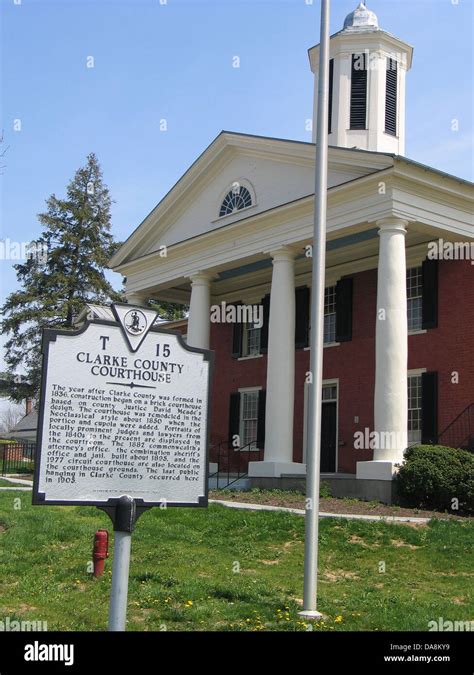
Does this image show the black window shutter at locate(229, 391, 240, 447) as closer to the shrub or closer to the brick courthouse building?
the brick courthouse building

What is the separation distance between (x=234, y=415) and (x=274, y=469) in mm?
7688

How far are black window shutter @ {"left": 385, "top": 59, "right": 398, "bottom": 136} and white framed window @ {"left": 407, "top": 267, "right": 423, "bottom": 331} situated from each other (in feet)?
18.0

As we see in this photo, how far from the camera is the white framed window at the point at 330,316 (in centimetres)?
2664

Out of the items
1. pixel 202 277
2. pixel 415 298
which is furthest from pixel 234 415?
pixel 415 298

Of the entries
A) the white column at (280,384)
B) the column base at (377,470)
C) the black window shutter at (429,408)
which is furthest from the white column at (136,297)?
the column base at (377,470)

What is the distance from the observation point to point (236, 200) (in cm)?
2600

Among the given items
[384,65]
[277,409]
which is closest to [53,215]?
[384,65]

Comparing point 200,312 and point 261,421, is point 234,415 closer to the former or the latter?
point 261,421

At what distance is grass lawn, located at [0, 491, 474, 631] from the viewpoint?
895 centimetres

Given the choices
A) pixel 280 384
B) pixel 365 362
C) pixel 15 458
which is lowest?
pixel 15 458

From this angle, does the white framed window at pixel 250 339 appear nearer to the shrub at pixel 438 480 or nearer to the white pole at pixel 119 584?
the shrub at pixel 438 480

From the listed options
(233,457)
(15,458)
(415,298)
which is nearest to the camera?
(415,298)

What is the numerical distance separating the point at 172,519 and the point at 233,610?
5.98m
